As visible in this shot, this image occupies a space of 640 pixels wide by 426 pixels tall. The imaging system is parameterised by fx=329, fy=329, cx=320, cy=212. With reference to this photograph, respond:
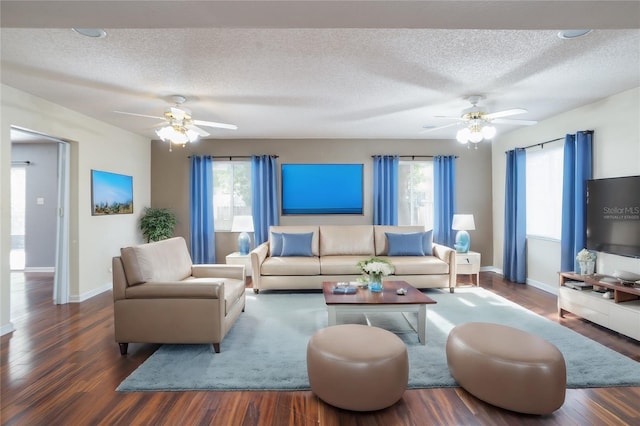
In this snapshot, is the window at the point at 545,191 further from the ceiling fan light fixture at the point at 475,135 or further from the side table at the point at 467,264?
the ceiling fan light fixture at the point at 475,135

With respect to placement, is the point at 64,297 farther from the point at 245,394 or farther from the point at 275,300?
the point at 245,394

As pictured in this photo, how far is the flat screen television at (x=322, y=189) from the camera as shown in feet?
20.2

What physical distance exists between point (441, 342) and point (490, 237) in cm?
402

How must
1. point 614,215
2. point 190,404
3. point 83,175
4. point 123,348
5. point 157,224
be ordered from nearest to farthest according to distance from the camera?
point 190,404 < point 123,348 < point 614,215 < point 83,175 < point 157,224

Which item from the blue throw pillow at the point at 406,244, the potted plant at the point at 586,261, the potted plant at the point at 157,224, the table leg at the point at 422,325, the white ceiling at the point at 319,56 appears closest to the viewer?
the white ceiling at the point at 319,56

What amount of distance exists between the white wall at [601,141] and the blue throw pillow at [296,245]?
3.60 metres

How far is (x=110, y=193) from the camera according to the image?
5.09 m

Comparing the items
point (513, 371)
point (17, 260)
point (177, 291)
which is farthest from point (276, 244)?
point (17, 260)

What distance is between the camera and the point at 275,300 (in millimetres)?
4512

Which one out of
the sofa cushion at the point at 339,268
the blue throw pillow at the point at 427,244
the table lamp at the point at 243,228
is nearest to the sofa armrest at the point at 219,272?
the sofa cushion at the point at 339,268

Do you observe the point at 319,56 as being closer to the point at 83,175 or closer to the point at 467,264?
the point at 83,175

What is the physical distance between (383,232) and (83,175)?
4.56 metres

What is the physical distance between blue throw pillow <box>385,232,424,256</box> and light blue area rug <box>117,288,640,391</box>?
3.72ft

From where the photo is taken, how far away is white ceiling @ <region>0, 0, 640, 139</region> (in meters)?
1.77
